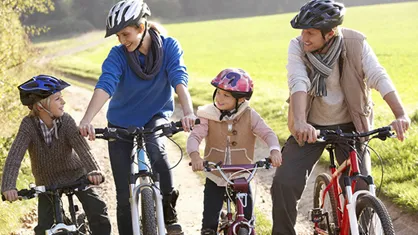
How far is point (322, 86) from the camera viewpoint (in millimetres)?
4891

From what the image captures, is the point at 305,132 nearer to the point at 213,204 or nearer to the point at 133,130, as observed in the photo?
the point at 213,204

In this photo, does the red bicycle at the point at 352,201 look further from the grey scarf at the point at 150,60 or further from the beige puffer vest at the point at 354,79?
the grey scarf at the point at 150,60

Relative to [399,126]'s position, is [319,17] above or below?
above

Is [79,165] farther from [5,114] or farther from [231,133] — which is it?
[5,114]

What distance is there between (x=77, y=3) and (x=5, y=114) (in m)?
68.8

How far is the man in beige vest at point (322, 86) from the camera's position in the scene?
188 inches

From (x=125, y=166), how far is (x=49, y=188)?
33.6 inches

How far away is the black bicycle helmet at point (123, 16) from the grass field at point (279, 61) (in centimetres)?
336

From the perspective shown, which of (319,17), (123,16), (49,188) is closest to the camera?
(49,188)

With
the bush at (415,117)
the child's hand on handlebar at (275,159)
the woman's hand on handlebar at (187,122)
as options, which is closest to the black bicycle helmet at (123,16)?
the woman's hand on handlebar at (187,122)

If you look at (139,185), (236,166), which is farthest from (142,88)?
(236,166)

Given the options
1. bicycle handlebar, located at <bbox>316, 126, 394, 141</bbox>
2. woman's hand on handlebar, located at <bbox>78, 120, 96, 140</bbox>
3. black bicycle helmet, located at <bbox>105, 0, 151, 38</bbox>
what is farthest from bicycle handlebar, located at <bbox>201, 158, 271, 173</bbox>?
black bicycle helmet, located at <bbox>105, 0, 151, 38</bbox>

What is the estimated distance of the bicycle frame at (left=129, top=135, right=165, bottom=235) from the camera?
14.7 feet

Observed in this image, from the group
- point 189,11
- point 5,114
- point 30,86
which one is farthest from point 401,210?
point 189,11
